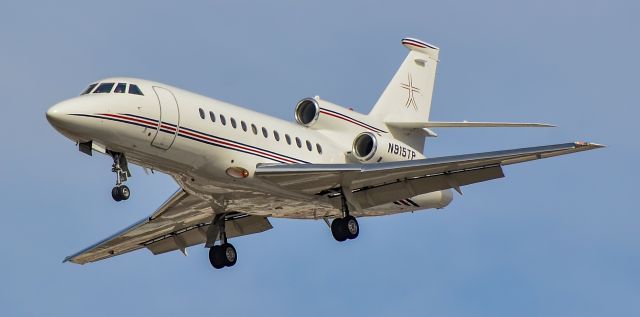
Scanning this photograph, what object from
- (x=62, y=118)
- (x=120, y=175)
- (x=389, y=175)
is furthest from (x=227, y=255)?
(x=62, y=118)

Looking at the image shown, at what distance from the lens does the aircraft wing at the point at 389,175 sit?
28812 mm

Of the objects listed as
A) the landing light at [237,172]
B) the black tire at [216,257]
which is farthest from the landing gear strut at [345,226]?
the black tire at [216,257]

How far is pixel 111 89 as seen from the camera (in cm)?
2792

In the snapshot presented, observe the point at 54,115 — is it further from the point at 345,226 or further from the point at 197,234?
the point at 197,234

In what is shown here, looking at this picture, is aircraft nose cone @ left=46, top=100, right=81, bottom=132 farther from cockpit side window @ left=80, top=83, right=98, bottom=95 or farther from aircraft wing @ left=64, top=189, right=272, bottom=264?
aircraft wing @ left=64, top=189, right=272, bottom=264

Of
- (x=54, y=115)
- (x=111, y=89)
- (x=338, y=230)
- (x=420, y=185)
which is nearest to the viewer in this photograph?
(x=54, y=115)

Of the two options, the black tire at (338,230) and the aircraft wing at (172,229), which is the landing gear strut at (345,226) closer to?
the black tire at (338,230)

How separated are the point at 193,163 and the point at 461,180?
5.79m

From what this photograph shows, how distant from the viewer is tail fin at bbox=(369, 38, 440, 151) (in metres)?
34.3

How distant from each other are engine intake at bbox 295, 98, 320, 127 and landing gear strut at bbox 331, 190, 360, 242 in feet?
7.72

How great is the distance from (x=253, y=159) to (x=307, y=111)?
129 inches

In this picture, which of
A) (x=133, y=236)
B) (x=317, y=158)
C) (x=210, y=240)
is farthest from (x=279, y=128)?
(x=133, y=236)

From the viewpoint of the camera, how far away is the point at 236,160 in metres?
29.0

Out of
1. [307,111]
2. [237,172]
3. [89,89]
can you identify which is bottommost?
[237,172]
